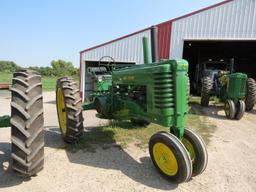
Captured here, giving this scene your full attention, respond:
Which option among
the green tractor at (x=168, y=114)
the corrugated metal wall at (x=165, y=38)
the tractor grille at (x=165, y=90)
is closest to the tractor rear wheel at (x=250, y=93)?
the corrugated metal wall at (x=165, y=38)

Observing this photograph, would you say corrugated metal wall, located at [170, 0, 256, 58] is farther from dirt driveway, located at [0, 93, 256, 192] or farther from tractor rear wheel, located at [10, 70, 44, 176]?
tractor rear wheel, located at [10, 70, 44, 176]

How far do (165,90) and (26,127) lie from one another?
1741 millimetres

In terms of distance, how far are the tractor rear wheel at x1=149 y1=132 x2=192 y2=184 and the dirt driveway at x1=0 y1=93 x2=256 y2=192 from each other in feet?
0.44

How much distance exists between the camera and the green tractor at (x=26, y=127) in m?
2.68

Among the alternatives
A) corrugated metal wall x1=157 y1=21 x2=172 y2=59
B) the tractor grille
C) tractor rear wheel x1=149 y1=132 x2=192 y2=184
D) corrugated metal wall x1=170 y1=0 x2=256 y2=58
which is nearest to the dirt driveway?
tractor rear wheel x1=149 y1=132 x2=192 y2=184

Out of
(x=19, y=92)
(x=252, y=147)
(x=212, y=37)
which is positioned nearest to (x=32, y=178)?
(x=19, y=92)

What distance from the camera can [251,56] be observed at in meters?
19.3

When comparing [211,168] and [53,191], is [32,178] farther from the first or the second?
[211,168]

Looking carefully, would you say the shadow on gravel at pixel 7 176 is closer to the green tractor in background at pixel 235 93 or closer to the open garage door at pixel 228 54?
the green tractor in background at pixel 235 93

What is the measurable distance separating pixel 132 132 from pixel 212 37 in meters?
6.84

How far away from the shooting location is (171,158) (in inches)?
118

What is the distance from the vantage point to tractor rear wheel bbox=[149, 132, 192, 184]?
2875 mm

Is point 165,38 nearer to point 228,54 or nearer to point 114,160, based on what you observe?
point 114,160

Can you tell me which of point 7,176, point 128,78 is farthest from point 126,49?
point 7,176
